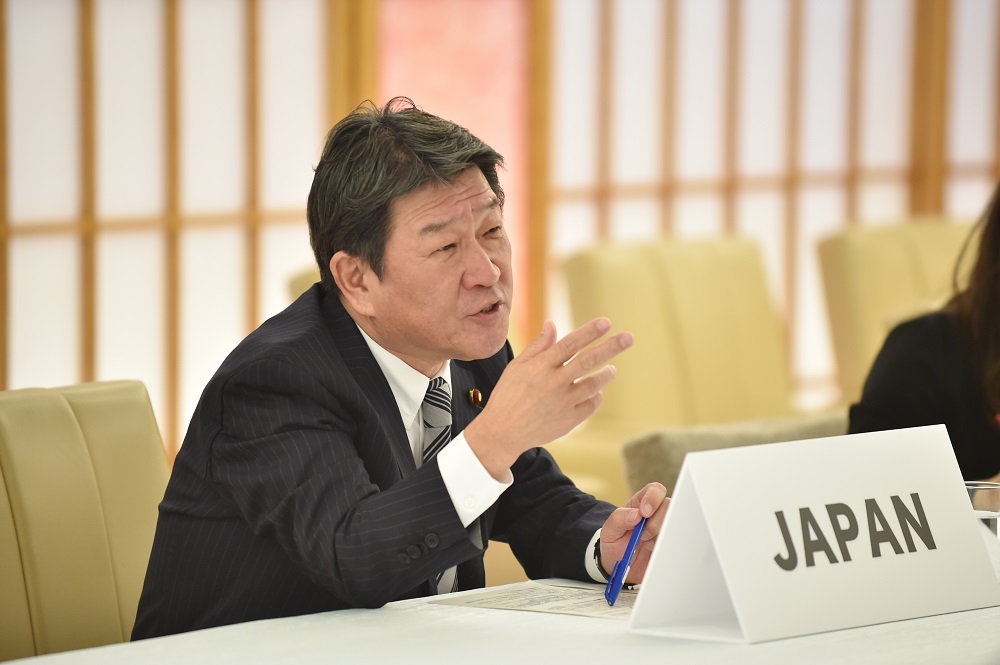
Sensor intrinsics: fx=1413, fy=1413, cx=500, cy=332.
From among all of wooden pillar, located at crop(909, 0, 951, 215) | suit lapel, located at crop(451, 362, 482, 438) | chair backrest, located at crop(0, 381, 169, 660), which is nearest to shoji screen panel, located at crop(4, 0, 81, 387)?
chair backrest, located at crop(0, 381, 169, 660)

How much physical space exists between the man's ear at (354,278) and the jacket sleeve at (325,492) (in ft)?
0.45

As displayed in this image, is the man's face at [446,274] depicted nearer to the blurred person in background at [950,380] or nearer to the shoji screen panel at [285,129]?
the blurred person in background at [950,380]

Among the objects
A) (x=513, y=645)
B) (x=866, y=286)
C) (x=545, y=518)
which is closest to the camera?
(x=513, y=645)

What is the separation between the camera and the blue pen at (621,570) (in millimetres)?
1377

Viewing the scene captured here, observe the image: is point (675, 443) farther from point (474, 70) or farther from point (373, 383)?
point (474, 70)

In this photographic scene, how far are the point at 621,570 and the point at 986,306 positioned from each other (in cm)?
97

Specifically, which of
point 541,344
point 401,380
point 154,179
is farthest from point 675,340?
point 541,344

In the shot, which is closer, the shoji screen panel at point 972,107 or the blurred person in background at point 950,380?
the blurred person in background at point 950,380

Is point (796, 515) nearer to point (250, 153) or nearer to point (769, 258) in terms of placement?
point (250, 153)

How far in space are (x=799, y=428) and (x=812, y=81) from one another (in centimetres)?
291

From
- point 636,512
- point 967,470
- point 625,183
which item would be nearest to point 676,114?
point 625,183

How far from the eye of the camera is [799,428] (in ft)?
6.34

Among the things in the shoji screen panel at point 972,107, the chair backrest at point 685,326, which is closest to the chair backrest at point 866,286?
the chair backrest at point 685,326

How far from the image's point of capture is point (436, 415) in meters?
1.61
